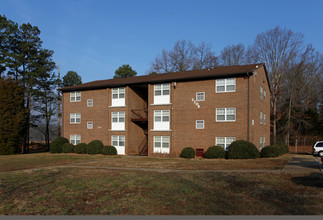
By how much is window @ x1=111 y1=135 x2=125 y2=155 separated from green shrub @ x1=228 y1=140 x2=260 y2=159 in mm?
12318

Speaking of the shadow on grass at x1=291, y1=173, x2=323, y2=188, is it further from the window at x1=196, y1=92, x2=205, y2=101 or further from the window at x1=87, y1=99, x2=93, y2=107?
the window at x1=87, y1=99, x2=93, y2=107

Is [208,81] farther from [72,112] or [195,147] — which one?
[72,112]

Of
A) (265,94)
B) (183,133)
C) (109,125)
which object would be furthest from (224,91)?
(109,125)

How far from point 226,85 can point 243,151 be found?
6.40 metres

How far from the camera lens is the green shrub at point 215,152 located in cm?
2236

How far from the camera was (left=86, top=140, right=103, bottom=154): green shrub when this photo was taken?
1111 inches

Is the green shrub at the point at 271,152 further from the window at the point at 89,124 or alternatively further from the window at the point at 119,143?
the window at the point at 89,124

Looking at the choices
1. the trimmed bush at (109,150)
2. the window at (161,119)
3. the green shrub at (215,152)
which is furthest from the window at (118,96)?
the green shrub at (215,152)

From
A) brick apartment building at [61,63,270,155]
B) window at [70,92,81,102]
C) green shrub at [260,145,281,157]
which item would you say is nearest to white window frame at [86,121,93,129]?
brick apartment building at [61,63,270,155]

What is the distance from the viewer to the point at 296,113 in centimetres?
4506

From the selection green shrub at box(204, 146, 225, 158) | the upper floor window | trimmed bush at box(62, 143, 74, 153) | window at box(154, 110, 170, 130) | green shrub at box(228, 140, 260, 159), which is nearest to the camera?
green shrub at box(228, 140, 260, 159)

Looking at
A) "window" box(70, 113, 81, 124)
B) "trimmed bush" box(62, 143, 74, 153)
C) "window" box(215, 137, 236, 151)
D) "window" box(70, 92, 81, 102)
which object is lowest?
"trimmed bush" box(62, 143, 74, 153)

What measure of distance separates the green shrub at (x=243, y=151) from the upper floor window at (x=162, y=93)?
854cm

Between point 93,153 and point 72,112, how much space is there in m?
7.26
